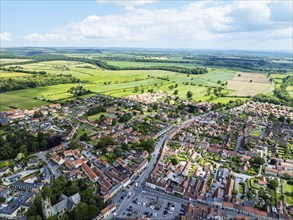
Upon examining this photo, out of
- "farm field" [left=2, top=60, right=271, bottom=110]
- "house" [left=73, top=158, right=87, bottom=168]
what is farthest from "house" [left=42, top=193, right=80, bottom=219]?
"farm field" [left=2, top=60, right=271, bottom=110]

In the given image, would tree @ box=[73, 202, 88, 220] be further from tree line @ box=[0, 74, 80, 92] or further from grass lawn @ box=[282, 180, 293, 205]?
tree line @ box=[0, 74, 80, 92]

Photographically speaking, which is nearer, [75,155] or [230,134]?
[75,155]

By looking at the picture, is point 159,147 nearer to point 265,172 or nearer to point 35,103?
point 265,172

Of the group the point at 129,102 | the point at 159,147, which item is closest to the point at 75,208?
the point at 159,147

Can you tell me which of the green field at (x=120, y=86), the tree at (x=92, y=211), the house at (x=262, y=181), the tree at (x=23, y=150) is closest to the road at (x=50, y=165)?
the tree at (x=23, y=150)

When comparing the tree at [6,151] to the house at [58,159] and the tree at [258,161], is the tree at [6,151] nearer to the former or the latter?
the house at [58,159]

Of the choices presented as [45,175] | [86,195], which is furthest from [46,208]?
[45,175]

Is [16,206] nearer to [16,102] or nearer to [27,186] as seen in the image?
[27,186]
